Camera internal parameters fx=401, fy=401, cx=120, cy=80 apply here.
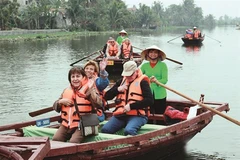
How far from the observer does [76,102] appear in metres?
4.84

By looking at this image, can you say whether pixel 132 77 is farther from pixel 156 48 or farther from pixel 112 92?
pixel 156 48

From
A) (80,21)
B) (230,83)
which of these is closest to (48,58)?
(230,83)

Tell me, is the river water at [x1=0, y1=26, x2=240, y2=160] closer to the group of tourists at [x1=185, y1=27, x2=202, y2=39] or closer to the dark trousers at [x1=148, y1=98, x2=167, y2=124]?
the dark trousers at [x1=148, y1=98, x2=167, y2=124]

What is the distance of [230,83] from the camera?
1300 centimetres

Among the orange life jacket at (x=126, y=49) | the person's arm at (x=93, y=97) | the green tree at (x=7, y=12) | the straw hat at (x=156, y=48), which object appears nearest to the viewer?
the person's arm at (x=93, y=97)

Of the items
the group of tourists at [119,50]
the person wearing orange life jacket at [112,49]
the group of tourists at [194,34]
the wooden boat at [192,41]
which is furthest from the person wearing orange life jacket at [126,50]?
the group of tourists at [194,34]

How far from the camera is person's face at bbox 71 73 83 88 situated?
481 cm

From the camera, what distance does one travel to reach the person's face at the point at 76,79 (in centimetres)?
481

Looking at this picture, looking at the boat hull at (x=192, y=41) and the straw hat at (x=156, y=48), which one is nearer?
the straw hat at (x=156, y=48)

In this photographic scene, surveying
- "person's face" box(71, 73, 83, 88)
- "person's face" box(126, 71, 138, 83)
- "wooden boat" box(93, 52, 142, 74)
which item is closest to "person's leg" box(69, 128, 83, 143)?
"person's face" box(71, 73, 83, 88)

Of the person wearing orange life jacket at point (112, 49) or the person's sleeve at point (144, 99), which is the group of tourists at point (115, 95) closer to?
the person's sleeve at point (144, 99)

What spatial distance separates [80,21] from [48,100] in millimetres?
40150

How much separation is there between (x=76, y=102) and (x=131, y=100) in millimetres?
857

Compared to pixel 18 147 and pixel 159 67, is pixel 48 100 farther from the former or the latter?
pixel 18 147
